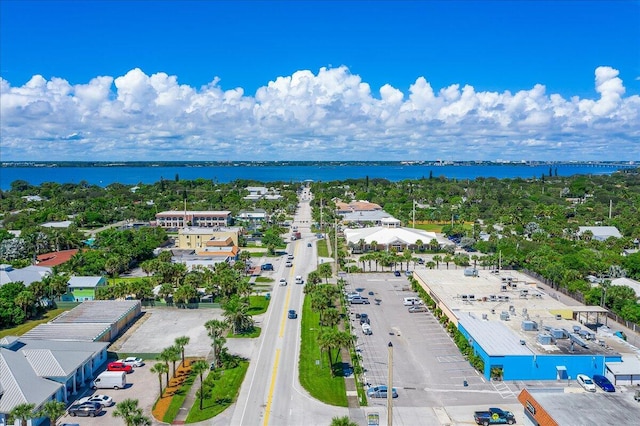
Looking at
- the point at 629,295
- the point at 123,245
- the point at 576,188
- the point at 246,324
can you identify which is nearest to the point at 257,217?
the point at 123,245

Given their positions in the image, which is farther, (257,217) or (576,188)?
(576,188)

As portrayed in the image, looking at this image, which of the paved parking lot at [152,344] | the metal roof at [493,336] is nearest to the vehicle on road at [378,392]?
the metal roof at [493,336]

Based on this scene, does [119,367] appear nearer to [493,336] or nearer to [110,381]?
[110,381]

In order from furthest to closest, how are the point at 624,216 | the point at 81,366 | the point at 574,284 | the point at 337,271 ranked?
the point at 624,216
the point at 337,271
the point at 574,284
the point at 81,366

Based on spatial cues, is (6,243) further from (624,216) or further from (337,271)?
(624,216)

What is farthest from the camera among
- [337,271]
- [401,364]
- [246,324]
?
[337,271]

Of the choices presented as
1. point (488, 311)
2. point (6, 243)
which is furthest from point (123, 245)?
point (488, 311)
